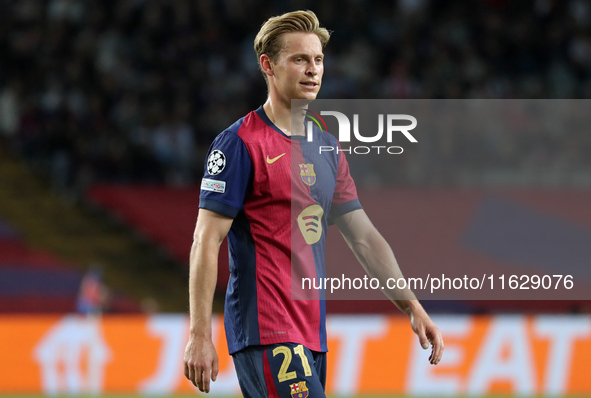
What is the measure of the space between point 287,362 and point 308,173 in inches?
31.9

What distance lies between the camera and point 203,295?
3.60 m

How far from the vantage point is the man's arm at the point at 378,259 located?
3.98 meters

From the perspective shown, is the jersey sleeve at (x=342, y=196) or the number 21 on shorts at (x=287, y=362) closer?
the number 21 on shorts at (x=287, y=362)

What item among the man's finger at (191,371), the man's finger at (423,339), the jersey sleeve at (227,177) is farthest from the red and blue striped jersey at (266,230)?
the man's finger at (423,339)

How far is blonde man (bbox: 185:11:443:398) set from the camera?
3.63 metres

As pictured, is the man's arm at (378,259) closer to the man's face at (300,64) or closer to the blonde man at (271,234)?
the blonde man at (271,234)

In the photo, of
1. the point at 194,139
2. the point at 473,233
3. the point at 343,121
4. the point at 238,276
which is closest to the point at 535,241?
the point at 473,233

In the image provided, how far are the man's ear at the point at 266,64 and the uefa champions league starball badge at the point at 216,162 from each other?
0.44 meters

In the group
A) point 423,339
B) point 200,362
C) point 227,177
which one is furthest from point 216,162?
point 423,339

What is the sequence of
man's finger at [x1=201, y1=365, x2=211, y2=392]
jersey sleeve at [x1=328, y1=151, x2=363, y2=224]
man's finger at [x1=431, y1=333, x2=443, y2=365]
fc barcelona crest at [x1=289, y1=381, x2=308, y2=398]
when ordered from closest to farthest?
1. man's finger at [x1=201, y1=365, x2=211, y2=392]
2. fc barcelona crest at [x1=289, y1=381, x2=308, y2=398]
3. man's finger at [x1=431, y1=333, x2=443, y2=365]
4. jersey sleeve at [x1=328, y1=151, x2=363, y2=224]

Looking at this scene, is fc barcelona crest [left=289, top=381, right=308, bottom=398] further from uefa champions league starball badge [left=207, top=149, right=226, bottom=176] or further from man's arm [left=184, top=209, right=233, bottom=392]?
uefa champions league starball badge [left=207, top=149, right=226, bottom=176]

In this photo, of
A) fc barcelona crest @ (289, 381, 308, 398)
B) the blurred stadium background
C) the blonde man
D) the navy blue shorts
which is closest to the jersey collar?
the blonde man

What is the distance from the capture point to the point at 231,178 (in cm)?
368

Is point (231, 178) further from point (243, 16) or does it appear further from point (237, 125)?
point (243, 16)
